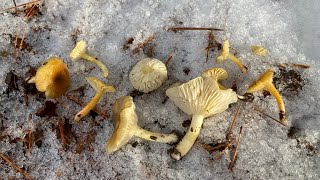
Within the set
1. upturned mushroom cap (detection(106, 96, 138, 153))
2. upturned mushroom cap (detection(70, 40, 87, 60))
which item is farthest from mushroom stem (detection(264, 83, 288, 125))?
upturned mushroom cap (detection(70, 40, 87, 60))

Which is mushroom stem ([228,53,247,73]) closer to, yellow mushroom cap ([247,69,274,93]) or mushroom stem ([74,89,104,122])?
yellow mushroom cap ([247,69,274,93])

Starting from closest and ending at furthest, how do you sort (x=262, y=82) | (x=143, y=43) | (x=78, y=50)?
1. (x=262, y=82)
2. (x=78, y=50)
3. (x=143, y=43)

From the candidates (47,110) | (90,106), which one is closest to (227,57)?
(90,106)

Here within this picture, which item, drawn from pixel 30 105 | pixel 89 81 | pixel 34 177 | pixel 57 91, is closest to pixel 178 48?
pixel 89 81

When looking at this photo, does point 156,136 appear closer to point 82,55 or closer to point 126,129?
point 126,129

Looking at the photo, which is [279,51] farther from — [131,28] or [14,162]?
[14,162]
